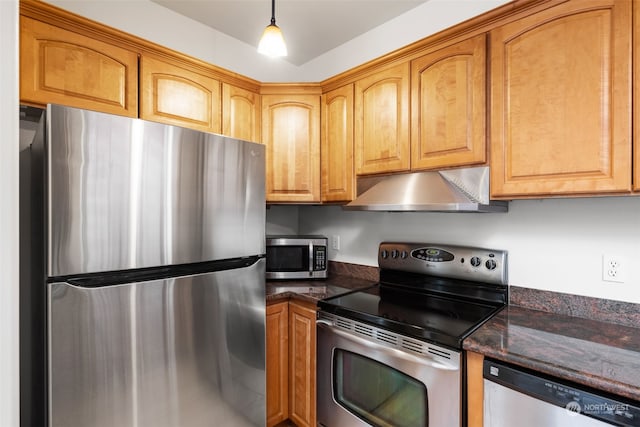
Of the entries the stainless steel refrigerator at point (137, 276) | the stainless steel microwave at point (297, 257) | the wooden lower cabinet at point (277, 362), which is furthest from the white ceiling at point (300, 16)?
the wooden lower cabinet at point (277, 362)

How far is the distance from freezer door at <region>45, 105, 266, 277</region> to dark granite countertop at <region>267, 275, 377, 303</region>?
51cm

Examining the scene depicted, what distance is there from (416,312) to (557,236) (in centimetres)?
76

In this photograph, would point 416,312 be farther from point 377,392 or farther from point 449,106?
point 449,106

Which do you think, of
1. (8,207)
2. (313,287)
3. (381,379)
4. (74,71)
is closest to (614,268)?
(381,379)

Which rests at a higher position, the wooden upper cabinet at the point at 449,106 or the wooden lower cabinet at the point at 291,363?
the wooden upper cabinet at the point at 449,106

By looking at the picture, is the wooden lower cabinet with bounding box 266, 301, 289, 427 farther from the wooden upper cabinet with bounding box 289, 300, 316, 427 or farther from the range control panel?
the range control panel

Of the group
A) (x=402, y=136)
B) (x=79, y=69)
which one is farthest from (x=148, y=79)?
(x=402, y=136)

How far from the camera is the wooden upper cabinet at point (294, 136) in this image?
2.18 meters

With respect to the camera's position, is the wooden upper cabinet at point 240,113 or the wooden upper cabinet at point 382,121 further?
the wooden upper cabinet at point 240,113

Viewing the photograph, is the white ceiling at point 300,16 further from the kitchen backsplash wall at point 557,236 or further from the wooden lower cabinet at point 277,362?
the wooden lower cabinet at point 277,362

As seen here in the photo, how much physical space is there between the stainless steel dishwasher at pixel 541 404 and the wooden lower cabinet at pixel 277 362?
1120 millimetres

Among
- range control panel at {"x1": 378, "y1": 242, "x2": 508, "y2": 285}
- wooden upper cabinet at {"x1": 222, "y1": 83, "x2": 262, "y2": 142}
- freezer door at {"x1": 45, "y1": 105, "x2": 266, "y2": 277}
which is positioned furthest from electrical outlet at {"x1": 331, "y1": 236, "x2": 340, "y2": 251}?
freezer door at {"x1": 45, "y1": 105, "x2": 266, "y2": 277}

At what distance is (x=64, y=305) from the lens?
1053 mm

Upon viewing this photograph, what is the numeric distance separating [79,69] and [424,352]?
1951mm
